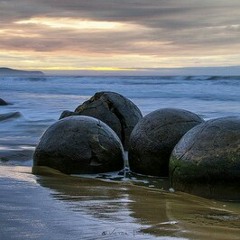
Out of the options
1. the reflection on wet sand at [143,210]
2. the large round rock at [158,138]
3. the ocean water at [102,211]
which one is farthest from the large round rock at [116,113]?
the reflection on wet sand at [143,210]

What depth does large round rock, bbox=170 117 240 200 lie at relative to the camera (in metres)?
6.08

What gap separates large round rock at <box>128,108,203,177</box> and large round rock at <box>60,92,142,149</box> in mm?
1994

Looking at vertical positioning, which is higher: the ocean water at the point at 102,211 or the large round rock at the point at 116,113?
the large round rock at the point at 116,113

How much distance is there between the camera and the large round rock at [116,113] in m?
9.95

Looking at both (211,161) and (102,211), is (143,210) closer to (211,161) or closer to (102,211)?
(102,211)

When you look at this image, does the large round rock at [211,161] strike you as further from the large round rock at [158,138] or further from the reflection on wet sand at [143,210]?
the large round rock at [158,138]

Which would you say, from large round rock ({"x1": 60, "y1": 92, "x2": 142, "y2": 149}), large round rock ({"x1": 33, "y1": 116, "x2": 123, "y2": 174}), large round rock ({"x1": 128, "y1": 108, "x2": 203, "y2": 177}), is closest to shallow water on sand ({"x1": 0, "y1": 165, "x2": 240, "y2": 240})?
large round rock ({"x1": 33, "y1": 116, "x2": 123, "y2": 174})

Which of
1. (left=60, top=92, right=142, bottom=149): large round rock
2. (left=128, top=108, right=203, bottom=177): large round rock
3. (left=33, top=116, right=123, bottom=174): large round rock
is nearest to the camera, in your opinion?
(left=33, top=116, right=123, bottom=174): large round rock

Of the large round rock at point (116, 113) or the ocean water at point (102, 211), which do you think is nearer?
the ocean water at point (102, 211)

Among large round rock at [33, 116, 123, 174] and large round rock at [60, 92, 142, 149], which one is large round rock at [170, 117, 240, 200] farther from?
large round rock at [60, 92, 142, 149]

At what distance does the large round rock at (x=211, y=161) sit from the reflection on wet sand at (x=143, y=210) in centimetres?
22

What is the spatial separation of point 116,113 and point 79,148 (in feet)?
8.59

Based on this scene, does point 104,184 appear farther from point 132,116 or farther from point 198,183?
point 132,116

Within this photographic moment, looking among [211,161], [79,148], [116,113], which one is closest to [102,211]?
[211,161]
